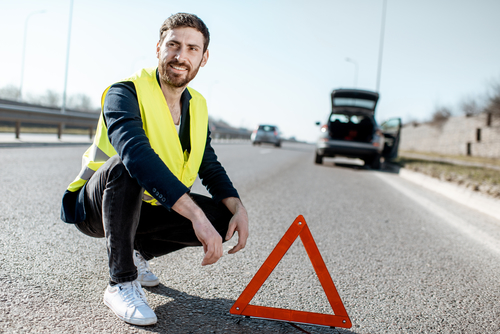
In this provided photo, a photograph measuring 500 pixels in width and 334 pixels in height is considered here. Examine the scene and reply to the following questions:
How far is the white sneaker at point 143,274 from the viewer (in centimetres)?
247

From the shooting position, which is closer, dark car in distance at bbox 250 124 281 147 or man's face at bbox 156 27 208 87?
man's face at bbox 156 27 208 87

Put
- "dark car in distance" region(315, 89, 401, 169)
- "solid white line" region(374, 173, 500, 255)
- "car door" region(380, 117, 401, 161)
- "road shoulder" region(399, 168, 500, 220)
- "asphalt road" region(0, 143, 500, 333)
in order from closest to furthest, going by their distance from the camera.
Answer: "asphalt road" region(0, 143, 500, 333), "solid white line" region(374, 173, 500, 255), "road shoulder" region(399, 168, 500, 220), "dark car in distance" region(315, 89, 401, 169), "car door" region(380, 117, 401, 161)

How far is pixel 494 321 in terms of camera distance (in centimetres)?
243

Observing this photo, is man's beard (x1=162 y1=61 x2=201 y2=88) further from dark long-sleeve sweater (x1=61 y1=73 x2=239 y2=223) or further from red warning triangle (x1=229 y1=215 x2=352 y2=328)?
red warning triangle (x1=229 y1=215 x2=352 y2=328)

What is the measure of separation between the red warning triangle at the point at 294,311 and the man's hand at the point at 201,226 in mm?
384

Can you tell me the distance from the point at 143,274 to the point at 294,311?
930mm

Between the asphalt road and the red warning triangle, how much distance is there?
61mm

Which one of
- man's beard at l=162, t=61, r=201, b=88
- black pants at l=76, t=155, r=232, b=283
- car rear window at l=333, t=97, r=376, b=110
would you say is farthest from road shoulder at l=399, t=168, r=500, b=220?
man's beard at l=162, t=61, r=201, b=88

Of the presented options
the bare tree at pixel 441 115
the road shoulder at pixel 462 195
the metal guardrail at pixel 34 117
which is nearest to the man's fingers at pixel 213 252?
the road shoulder at pixel 462 195

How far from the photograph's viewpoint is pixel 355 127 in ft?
49.1

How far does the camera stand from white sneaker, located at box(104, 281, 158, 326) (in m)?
2.00

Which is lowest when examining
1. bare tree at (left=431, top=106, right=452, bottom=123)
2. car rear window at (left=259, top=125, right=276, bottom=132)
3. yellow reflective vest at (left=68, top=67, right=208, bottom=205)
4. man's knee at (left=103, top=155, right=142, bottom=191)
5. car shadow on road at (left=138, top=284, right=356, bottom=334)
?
car shadow on road at (left=138, top=284, right=356, bottom=334)

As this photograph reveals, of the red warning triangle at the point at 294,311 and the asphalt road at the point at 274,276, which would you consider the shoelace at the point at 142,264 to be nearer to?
the asphalt road at the point at 274,276

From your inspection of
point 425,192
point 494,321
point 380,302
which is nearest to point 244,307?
point 380,302
